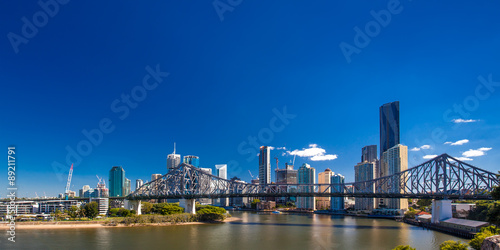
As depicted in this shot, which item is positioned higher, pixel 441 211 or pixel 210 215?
pixel 441 211

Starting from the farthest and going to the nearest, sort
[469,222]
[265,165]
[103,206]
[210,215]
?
[265,165]
[103,206]
[210,215]
[469,222]

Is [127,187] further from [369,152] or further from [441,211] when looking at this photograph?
[441,211]

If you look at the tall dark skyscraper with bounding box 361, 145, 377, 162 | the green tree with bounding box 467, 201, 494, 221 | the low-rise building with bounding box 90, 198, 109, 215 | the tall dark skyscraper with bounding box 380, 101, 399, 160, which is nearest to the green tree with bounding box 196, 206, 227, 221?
the low-rise building with bounding box 90, 198, 109, 215

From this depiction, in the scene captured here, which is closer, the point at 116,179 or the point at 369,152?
the point at 116,179

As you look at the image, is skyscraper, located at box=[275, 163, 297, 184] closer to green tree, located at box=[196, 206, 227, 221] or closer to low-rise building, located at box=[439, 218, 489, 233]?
green tree, located at box=[196, 206, 227, 221]

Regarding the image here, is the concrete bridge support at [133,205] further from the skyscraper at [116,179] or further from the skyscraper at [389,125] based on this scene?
the skyscraper at [389,125]

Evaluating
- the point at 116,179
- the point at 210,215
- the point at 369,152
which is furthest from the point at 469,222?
the point at 116,179
